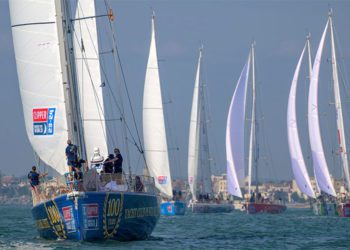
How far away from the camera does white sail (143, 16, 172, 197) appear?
58.8 m

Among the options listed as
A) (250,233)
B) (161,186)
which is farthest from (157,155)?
(250,233)

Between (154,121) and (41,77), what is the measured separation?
3138cm

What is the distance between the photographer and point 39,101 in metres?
27.5

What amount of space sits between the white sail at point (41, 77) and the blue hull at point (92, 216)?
1.71 metres

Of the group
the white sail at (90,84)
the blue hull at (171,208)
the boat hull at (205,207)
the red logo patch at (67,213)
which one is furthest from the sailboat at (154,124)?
the red logo patch at (67,213)

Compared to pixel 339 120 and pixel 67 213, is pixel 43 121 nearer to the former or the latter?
pixel 67 213

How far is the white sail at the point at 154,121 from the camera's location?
193 ft

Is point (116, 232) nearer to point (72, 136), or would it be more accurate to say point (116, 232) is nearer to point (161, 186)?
point (72, 136)

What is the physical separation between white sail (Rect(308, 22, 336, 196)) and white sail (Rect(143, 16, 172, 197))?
8.64 m

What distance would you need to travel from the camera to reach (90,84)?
37.6 metres

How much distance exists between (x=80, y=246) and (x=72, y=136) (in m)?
3.63

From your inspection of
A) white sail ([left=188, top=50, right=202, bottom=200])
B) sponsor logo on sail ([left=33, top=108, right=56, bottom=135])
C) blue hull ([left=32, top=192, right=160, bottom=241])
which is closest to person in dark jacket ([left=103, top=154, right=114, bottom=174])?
blue hull ([left=32, top=192, right=160, bottom=241])

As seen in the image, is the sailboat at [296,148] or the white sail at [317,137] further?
the sailboat at [296,148]

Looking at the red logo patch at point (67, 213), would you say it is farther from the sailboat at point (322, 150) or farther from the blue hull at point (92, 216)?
the sailboat at point (322, 150)
